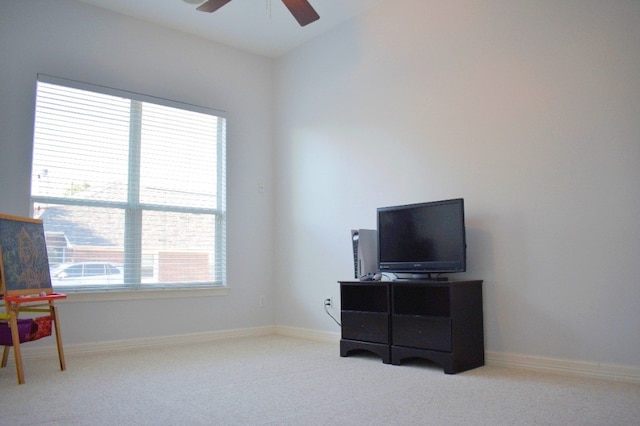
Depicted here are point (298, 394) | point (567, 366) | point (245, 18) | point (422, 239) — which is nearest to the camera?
point (298, 394)

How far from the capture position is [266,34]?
15.9 ft

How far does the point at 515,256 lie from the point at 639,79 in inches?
51.3

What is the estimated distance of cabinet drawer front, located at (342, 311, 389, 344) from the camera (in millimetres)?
3484

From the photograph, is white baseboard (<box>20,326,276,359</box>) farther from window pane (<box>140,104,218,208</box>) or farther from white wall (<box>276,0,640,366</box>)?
window pane (<box>140,104,218,208</box>)

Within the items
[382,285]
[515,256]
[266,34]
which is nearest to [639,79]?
[515,256]

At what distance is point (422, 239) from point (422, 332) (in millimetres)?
690

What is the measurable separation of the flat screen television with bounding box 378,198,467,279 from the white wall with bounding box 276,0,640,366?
0.25 meters

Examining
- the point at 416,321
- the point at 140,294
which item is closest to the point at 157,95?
the point at 140,294

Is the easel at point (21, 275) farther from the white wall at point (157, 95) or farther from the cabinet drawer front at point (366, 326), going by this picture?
the cabinet drawer front at point (366, 326)

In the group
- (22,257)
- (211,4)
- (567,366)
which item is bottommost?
(567,366)

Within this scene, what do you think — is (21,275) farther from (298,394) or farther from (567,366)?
(567,366)

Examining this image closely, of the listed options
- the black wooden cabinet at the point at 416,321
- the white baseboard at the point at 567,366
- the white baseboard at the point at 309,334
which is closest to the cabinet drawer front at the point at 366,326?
the black wooden cabinet at the point at 416,321

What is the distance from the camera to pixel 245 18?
4492 millimetres

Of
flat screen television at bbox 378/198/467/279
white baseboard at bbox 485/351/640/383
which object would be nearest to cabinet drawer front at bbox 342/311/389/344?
flat screen television at bbox 378/198/467/279
